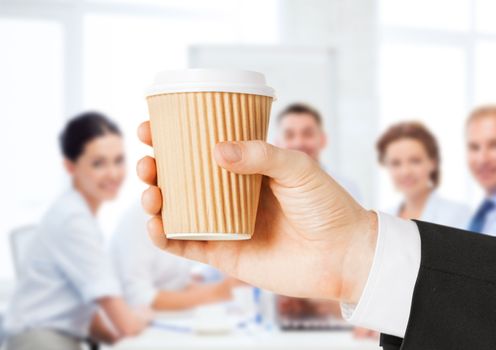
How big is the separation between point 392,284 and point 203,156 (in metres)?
0.35

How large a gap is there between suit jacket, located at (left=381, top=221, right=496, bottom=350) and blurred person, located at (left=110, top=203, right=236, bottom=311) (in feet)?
7.77

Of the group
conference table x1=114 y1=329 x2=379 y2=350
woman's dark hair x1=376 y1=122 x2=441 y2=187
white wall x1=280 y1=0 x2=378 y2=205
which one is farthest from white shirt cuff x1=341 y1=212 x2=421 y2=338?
white wall x1=280 y1=0 x2=378 y2=205

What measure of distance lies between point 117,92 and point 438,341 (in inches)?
181

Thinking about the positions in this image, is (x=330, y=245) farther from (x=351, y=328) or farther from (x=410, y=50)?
(x=410, y=50)

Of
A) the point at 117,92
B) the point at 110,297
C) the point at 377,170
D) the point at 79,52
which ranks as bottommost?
the point at 110,297

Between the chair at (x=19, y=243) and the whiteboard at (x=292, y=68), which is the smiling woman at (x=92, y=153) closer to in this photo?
the chair at (x=19, y=243)

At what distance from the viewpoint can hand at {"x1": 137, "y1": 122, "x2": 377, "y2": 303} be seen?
3.18ft

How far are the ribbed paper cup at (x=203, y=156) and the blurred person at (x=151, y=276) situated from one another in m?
2.32

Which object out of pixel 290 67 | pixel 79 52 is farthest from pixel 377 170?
pixel 79 52

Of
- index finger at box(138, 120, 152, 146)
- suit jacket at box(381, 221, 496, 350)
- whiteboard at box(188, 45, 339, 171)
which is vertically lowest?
suit jacket at box(381, 221, 496, 350)

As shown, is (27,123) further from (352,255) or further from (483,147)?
(352,255)

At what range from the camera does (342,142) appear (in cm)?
554

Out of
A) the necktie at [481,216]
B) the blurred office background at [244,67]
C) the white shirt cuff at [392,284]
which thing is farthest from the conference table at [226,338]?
the blurred office background at [244,67]

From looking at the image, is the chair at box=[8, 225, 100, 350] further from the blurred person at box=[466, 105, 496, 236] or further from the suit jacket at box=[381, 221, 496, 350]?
the suit jacket at box=[381, 221, 496, 350]
